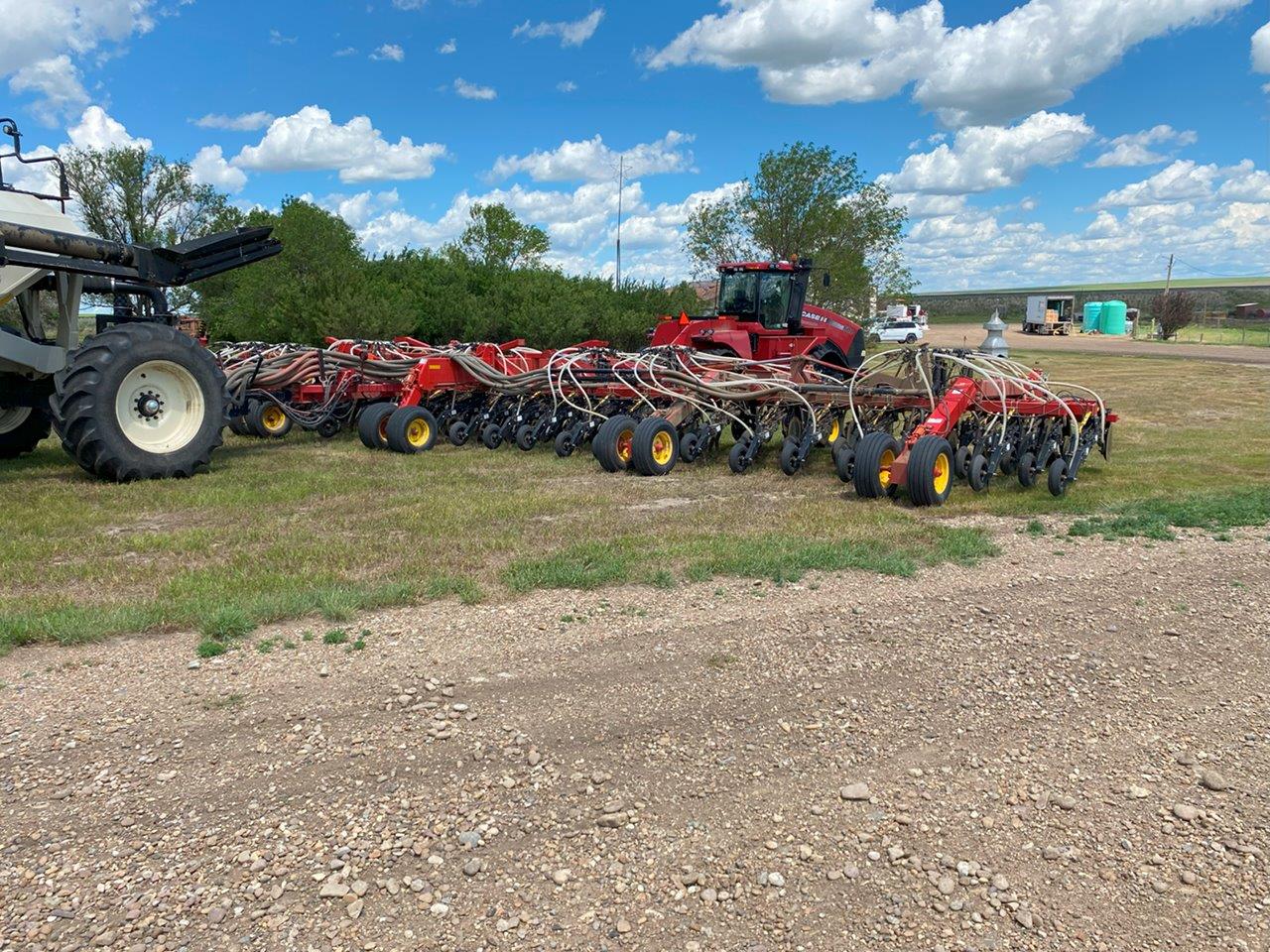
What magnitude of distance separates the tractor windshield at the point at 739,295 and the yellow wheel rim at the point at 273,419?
18.9ft

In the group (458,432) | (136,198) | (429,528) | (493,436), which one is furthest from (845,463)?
(136,198)

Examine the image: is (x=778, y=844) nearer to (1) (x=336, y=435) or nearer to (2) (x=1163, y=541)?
(2) (x=1163, y=541)

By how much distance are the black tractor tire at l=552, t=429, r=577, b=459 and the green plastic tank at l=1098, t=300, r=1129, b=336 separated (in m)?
49.2

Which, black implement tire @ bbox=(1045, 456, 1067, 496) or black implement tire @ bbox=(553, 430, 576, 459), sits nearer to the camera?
black implement tire @ bbox=(1045, 456, 1067, 496)

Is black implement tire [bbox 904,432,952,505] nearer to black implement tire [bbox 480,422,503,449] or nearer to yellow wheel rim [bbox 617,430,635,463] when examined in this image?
yellow wheel rim [bbox 617,430,635,463]

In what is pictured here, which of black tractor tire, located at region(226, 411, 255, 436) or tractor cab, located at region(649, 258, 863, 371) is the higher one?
tractor cab, located at region(649, 258, 863, 371)

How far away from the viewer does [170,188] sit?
113ft

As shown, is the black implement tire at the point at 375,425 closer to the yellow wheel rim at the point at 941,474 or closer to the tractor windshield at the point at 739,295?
the tractor windshield at the point at 739,295

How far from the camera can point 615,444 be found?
27.9 feet

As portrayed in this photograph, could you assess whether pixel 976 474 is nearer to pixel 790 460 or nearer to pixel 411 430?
pixel 790 460

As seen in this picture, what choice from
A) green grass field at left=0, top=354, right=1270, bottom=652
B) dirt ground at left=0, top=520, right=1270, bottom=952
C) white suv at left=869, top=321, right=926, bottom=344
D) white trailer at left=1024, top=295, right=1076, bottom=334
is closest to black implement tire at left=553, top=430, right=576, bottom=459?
green grass field at left=0, top=354, right=1270, bottom=652

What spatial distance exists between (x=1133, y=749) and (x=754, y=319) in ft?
32.5

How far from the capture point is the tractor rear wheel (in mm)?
8648

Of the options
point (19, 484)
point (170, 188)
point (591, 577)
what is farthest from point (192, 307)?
point (591, 577)
